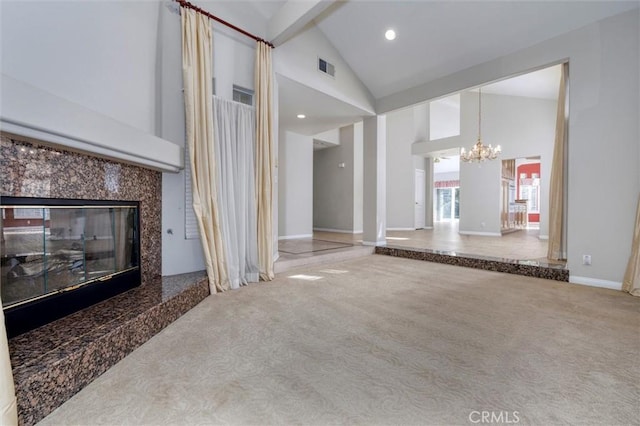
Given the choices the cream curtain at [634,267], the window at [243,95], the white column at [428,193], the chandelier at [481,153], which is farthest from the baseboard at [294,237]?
the cream curtain at [634,267]

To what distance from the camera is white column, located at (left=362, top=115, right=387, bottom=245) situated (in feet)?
18.2

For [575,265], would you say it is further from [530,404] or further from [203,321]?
[203,321]

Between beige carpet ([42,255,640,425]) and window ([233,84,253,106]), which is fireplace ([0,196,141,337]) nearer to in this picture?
beige carpet ([42,255,640,425])

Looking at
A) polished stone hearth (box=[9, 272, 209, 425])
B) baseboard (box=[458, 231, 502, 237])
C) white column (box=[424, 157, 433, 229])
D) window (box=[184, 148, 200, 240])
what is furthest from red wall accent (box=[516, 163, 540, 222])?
polished stone hearth (box=[9, 272, 209, 425])

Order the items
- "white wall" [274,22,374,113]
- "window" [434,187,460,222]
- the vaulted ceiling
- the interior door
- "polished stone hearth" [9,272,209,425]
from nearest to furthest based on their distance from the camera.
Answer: "polished stone hearth" [9,272,209,425] → the vaulted ceiling → "white wall" [274,22,374,113] → the interior door → "window" [434,187,460,222]

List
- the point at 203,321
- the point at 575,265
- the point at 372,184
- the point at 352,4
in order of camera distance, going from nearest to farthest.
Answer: the point at 203,321 < the point at 575,265 < the point at 352,4 < the point at 372,184

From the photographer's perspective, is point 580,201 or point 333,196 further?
point 333,196

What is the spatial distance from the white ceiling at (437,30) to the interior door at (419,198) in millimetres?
5461

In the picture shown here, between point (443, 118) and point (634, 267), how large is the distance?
8.59 meters

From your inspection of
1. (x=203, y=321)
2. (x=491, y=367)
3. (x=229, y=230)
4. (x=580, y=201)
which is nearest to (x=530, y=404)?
(x=491, y=367)

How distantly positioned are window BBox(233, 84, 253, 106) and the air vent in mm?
1416

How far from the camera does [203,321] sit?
2264 millimetres

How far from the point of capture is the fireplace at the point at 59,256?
5.35ft

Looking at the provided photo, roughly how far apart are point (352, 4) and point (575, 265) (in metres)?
4.47
